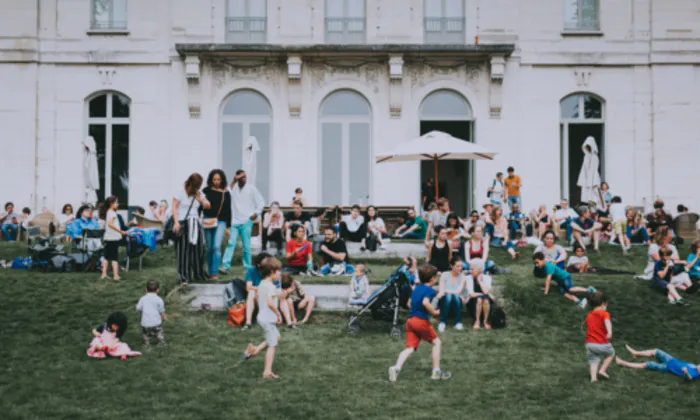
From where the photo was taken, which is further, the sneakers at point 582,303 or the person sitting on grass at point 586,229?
the person sitting on grass at point 586,229

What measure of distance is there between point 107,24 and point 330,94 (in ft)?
23.3

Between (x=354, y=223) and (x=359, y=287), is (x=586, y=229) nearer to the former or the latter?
(x=354, y=223)

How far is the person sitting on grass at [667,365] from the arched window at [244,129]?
47.5ft

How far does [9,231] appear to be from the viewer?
20.8 meters

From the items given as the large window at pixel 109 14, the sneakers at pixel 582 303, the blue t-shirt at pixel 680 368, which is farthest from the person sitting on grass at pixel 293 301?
the large window at pixel 109 14

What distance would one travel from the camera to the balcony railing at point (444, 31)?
2273cm

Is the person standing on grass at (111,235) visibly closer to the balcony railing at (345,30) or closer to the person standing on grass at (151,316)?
the person standing on grass at (151,316)

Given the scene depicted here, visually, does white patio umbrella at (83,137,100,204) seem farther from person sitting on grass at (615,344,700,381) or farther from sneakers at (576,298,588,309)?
person sitting on grass at (615,344,700,381)

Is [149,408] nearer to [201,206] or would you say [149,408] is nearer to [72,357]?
[72,357]

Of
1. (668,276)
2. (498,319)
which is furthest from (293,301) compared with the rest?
(668,276)

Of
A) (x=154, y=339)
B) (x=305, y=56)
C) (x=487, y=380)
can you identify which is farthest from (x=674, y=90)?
(x=154, y=339)

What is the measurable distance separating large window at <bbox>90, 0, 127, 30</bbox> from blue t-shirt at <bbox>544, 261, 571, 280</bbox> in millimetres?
15499

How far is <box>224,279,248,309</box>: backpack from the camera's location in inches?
480

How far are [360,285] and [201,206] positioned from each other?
10.2 feet
